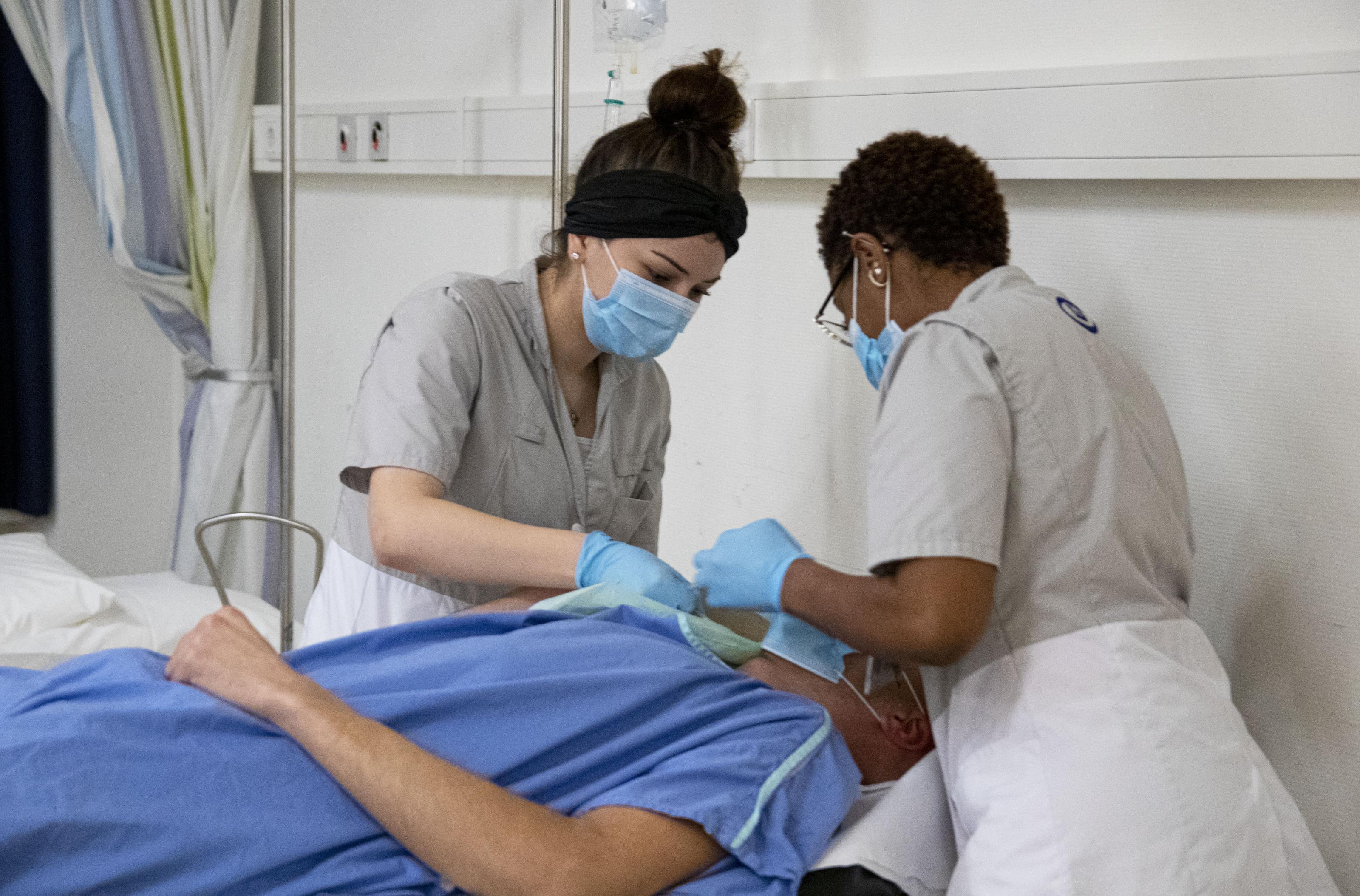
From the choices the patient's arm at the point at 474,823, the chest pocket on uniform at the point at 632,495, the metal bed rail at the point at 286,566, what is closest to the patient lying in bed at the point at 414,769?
the patient's arm at the point at 474,823

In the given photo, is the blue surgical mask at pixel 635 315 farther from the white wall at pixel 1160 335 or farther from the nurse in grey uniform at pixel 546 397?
the white wall at pixel 1160 335

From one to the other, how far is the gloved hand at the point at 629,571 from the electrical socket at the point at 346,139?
1816mm

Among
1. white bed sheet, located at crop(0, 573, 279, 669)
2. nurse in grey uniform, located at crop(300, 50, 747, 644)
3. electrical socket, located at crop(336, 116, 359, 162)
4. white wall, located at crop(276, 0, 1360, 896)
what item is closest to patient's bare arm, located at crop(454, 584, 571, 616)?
nurse in grey uniform, located at crop(300, 50, 747, 644)

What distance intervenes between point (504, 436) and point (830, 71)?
0.91 m

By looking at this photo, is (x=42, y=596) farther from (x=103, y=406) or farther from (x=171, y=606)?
(x=103, y=406)

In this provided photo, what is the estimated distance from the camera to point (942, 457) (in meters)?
1.13

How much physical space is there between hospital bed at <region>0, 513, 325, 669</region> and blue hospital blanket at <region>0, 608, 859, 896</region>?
0.83 m

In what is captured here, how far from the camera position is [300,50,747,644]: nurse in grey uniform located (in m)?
1.44

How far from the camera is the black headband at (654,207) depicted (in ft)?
4.95

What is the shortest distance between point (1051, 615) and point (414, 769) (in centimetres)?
66

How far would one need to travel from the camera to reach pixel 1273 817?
117cm

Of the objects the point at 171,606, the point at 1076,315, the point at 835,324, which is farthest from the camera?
the point at 171,606

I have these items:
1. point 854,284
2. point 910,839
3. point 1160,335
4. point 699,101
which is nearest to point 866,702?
point 910,839

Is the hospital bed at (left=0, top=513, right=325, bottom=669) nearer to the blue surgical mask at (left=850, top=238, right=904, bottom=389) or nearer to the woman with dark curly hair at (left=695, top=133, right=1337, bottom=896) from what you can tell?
the blue surgical mask at (left=850, top=238, right=904, bottom=389)
